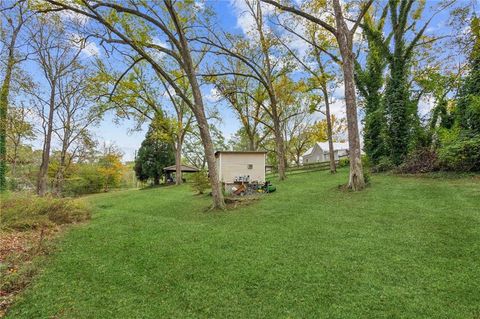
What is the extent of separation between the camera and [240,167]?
536 inches

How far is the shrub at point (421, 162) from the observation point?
36.1 feet

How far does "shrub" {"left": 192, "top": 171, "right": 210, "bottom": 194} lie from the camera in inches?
523

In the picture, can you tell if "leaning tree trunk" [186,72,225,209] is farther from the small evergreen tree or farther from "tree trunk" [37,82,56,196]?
the small evergreen tree

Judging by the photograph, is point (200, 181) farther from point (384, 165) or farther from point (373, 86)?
point (373, 86)

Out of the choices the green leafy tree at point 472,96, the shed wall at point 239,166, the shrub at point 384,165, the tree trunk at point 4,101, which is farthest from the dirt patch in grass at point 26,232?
the shrub at point 384,165

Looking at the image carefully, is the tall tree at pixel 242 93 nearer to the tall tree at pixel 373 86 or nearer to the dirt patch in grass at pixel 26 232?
the tall tree at pixel 373 86

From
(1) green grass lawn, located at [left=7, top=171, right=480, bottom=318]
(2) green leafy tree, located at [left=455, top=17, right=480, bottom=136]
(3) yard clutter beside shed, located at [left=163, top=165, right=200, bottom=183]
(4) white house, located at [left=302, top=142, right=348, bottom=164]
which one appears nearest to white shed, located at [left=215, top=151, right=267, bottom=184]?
(1) green grass lawn, located at [left=7, top=171, right=480, bottom=318]

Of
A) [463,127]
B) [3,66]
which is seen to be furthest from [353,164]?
[3,66]

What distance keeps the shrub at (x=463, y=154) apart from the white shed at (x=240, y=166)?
7.71m

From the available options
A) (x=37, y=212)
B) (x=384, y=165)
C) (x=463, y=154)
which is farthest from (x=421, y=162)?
(x=37, y=212)

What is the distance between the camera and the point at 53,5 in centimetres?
793

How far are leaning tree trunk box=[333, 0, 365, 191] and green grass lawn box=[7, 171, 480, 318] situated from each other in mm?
2712

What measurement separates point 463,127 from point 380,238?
968cm

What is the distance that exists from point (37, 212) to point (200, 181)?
7019 millimetres
